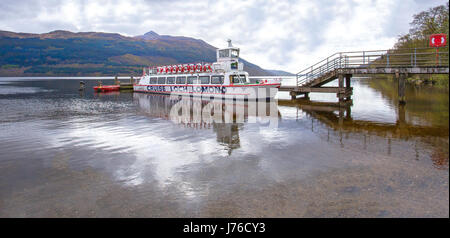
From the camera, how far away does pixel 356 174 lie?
8844 millimetres

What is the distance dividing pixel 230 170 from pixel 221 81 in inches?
918

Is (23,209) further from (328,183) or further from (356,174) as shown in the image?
(356,174)

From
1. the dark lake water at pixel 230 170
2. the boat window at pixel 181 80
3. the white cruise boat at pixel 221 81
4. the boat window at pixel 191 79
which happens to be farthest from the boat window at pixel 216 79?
the dark lake water at pixel 230 170

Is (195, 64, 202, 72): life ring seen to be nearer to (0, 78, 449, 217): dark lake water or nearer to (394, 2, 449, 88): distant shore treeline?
(0, 78, 449, 217): dark lake water

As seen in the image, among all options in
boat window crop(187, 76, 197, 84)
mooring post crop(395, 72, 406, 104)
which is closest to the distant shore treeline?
mooring post crop(395, 72, 406, 104)

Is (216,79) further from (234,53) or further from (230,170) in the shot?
(230,170)

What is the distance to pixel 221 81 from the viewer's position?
32219 millimetres

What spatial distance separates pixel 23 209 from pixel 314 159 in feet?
28.3

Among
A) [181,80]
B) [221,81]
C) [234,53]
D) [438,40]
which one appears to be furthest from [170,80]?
[438,40]

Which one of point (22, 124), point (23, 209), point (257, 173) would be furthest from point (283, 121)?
point (22, 124)

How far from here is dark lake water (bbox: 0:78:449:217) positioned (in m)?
6.91

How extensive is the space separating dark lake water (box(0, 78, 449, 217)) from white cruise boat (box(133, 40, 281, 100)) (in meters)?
13.3

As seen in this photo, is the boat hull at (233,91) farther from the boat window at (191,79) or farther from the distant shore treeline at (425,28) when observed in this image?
the distant shore treeline at (425,28)
